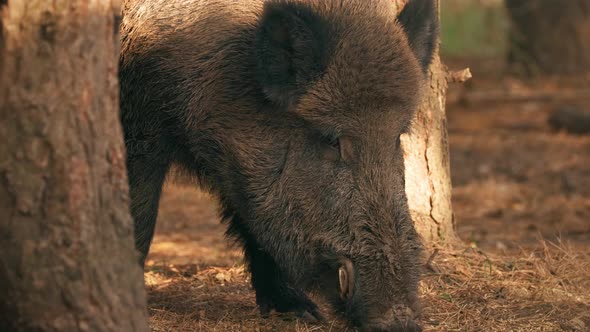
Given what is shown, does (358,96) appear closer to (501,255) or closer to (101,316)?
(101,316)

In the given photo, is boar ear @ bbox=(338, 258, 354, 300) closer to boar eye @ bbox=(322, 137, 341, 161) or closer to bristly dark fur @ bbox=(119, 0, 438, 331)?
bristly dark fur @ bbox=(119, 0, 438, 331)

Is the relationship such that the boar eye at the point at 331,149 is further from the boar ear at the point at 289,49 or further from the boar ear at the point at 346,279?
the boar ear at the point at 346,279

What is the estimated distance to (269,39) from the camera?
455cm

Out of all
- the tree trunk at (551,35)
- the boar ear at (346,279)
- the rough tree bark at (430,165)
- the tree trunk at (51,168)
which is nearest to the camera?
the tree trunk at (51,168)

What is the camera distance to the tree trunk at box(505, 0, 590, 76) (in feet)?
48.2

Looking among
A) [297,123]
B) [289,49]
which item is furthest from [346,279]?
[289,49]

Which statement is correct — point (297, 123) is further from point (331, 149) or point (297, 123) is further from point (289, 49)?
point (289, 49)

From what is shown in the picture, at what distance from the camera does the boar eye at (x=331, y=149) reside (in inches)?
179

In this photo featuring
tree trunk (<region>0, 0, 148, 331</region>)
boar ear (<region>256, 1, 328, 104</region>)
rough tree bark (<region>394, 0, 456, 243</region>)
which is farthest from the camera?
rough tree bark (<region>394, 0, 456, 243</region>)

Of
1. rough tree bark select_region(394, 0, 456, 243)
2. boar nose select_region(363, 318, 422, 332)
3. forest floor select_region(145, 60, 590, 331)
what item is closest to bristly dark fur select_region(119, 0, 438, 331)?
boar nose select_region(363, 318, 422, 332)

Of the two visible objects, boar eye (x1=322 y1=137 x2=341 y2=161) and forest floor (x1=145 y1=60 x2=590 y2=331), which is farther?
forest floor (x1=145 y1=60 x2=590 y2=331)

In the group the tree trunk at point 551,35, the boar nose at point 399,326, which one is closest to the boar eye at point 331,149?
the boar nose at point 399,326

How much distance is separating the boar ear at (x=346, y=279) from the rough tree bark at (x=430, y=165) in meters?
1.99

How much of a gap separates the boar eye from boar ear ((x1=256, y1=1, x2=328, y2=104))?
0.27m
